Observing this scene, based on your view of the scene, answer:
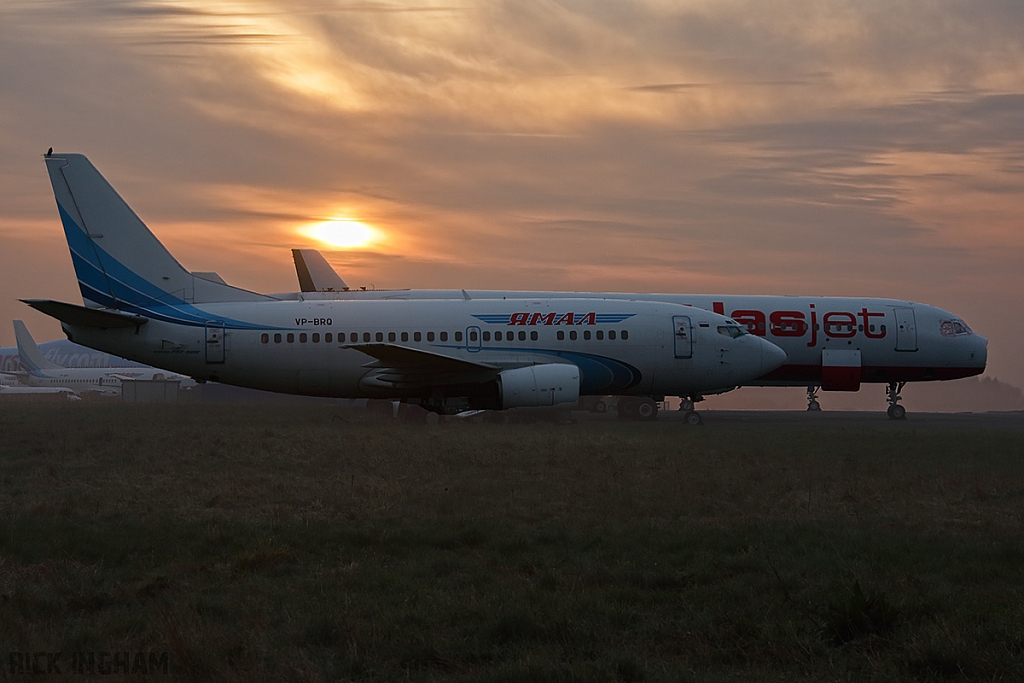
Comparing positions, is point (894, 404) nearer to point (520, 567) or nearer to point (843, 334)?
point (843, 334)

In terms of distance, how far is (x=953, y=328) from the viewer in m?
38.9

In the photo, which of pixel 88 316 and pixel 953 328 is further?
pixel 953 328

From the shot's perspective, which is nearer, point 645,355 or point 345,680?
point 345,680

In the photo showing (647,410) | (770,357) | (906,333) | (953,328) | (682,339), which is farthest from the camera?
(953,328)

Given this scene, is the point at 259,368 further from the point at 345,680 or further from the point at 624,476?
the point at 345,680

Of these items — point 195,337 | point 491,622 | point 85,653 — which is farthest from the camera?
point 195,337

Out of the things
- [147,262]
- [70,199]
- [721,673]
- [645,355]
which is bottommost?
[721,673]

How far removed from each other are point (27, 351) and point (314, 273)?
236ft

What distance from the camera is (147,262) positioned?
31359 mm

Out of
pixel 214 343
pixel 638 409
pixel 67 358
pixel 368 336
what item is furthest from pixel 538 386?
pixel 67 358

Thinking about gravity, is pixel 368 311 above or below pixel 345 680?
above

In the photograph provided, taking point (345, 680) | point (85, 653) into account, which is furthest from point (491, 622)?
point (85, 653)

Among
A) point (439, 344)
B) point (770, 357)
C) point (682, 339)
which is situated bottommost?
point (770, 357)

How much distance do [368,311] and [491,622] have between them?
83.0 ft
